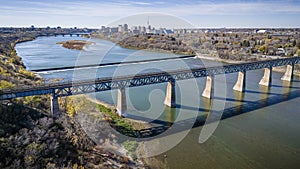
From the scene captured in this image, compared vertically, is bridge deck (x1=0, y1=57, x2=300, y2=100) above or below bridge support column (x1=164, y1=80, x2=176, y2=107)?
above

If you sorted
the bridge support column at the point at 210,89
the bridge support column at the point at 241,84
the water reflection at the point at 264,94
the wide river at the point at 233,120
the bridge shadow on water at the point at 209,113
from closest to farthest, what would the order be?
the wide river at the point at 233,120
the bridge shadow on water at the point at 209,113
the water reflection at the point at 264,94
the bridge support column at the point at 210,89
the bridge support column at the point at 241,84

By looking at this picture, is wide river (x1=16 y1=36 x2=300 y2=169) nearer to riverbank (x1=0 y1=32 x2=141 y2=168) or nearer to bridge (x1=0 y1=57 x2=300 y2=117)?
bridge (x1=0 y1=57 x2=300 y2=117)

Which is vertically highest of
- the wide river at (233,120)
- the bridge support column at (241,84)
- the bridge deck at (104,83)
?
the bridge deck at (104,83)

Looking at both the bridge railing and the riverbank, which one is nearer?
the riverbank

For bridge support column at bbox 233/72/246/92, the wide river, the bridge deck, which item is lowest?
the wide river

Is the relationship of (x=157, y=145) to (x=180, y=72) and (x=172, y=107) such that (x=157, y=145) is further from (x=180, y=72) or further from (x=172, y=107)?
(x=180, y=72)

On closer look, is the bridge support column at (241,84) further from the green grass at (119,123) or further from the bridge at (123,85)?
the green grass at (119,123)

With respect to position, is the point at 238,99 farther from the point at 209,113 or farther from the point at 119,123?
the point at 119,123

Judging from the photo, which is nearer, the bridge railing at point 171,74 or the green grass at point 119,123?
the green grass at point 119,123

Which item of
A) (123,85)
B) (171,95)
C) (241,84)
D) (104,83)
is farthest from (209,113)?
(241,84)

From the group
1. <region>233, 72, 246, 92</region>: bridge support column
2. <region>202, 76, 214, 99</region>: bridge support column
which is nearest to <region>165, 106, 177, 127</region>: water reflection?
<region>202, 76, 214, 99</region>: bridge support column

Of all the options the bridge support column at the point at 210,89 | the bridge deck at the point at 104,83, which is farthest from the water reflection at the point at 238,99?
the bridge deck at the point at 104,83

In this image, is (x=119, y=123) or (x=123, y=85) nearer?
(x=119, y=123)
